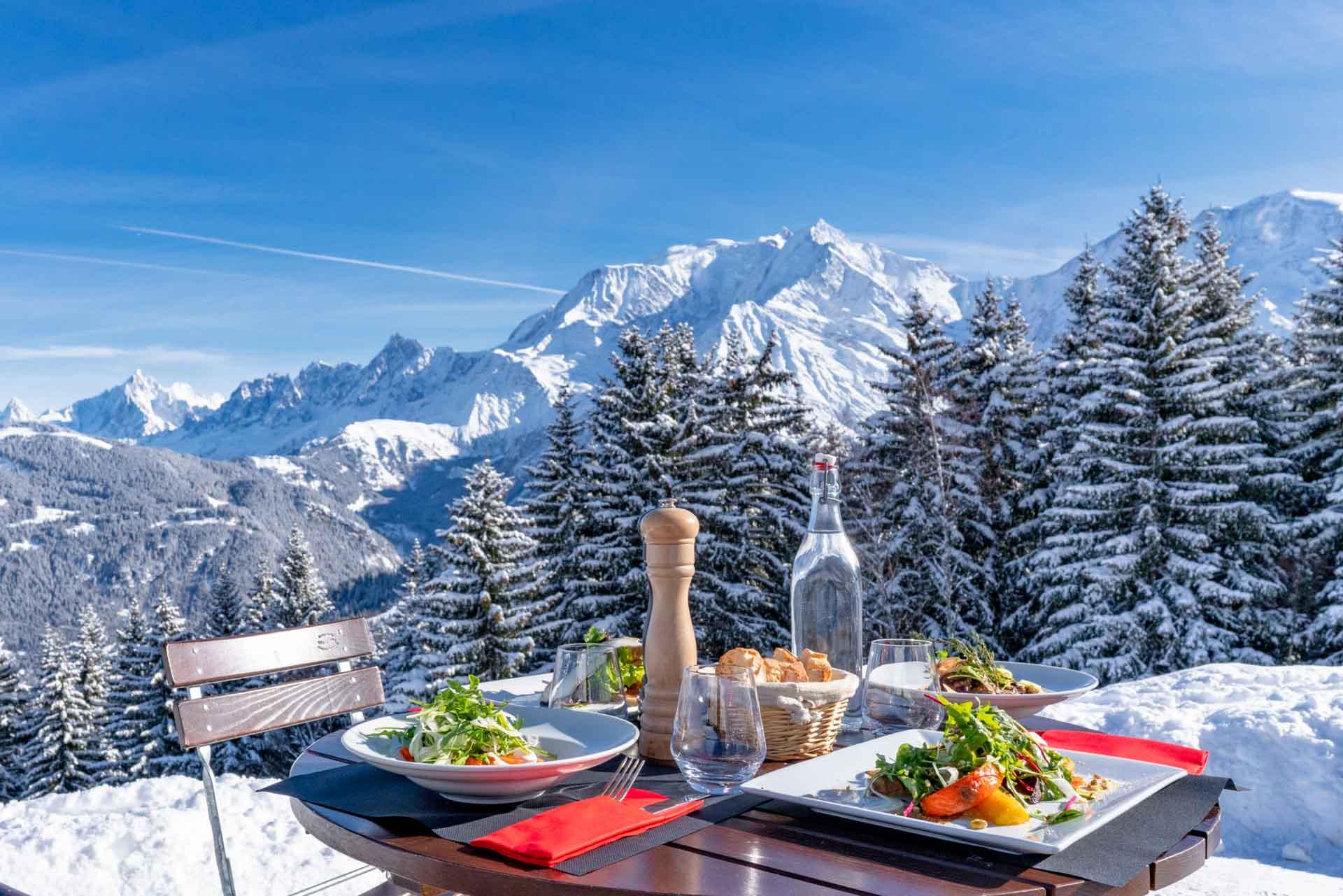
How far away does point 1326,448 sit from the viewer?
16766 mm

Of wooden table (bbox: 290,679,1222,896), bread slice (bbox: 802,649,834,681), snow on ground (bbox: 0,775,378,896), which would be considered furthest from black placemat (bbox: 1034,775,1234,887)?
snow on ground (bbox: 0,775,378,896)

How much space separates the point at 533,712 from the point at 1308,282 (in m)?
202

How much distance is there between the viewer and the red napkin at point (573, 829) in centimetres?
113

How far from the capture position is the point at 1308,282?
541ft

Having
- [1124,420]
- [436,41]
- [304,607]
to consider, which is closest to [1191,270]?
[1124,420]

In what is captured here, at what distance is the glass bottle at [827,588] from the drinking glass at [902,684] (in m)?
0.13

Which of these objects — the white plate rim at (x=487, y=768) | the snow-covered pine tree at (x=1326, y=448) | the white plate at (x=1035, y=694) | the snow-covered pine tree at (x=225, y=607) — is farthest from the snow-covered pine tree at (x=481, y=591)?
the white plate rim at (x=487, y=768)

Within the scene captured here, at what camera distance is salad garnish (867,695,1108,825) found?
121cm

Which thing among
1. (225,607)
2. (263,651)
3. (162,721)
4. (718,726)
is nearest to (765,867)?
(718,726)

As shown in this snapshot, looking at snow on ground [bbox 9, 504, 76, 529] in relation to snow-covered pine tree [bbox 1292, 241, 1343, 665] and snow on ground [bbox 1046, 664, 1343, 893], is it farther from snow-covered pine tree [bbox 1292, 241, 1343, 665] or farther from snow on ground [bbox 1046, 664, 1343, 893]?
snow on ground [bbox 1046, 664, 1343, 893]

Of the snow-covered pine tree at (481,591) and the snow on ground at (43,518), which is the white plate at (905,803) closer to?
the snow-covered pine tree at (481,591)

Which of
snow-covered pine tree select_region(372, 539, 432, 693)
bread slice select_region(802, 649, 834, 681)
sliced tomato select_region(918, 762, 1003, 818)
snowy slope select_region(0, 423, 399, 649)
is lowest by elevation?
snowy slope select_region(0, 423, 399, 649)

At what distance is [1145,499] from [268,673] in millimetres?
17428

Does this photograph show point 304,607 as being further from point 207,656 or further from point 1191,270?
point 207,656
